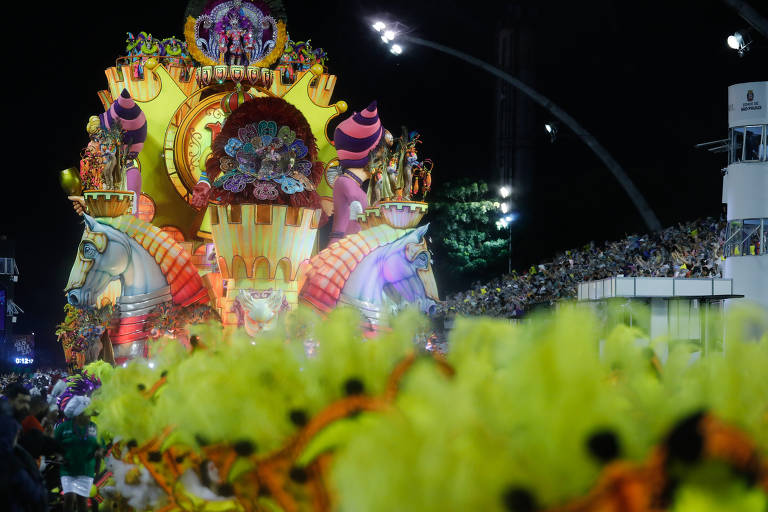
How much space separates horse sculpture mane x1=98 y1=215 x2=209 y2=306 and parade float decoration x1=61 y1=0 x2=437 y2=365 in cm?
3

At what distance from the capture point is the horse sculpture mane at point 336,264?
26250 mm

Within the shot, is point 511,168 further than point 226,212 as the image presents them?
Yes

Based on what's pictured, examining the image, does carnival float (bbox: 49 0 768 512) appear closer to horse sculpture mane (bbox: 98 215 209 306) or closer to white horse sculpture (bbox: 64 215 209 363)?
white horse sculpture (bbox: 64 215 209 363)

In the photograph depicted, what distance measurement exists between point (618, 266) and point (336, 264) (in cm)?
795

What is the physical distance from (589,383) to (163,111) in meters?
26.9

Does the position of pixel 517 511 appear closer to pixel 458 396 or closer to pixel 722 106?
pixel 458 396

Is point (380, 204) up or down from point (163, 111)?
down

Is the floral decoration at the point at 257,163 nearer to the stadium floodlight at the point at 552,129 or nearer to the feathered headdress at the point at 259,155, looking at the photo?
the feathered headdress at the point at 259,155

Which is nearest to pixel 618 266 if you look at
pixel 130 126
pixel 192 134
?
pixel 192 134

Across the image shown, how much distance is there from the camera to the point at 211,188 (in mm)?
25641

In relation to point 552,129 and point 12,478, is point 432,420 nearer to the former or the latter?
point 12,478

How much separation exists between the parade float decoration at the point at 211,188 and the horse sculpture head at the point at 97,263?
0.03m

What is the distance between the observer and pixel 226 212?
25.4 meters

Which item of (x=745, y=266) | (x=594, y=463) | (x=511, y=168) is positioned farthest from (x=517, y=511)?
(x=511, y=168)
